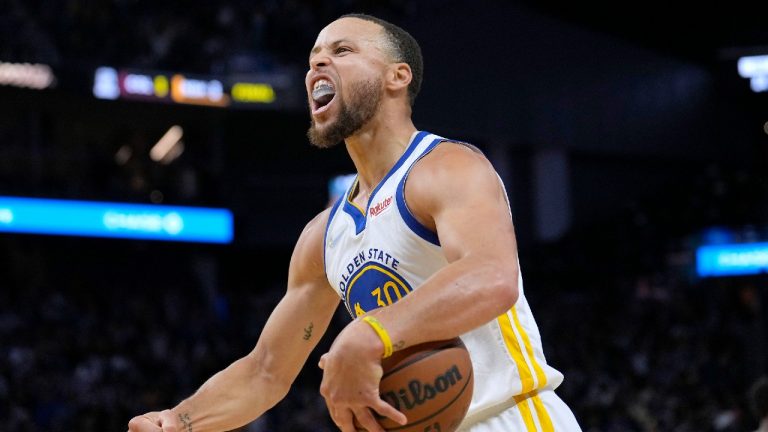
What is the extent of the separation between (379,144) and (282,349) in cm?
91

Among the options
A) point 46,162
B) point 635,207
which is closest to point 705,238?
point 635,207

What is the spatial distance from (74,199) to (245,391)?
13.1 m

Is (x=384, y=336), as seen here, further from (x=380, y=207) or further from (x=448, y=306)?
(x=380, y=207)

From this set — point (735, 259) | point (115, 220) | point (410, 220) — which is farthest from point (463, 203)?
point (735, 259)

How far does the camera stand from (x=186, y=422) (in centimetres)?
387

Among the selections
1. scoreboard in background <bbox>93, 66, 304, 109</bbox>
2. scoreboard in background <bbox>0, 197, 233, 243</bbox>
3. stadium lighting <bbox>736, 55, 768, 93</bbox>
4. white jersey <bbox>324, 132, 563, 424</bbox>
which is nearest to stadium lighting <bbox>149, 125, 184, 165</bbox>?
scoreboard in background <bbox>0, 197, 233, 243</bbox>

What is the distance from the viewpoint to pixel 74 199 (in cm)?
1647

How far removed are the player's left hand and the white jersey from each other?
0.57 meters

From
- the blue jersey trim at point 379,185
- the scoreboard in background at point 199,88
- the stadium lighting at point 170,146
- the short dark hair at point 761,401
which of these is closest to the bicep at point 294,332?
the blue jersey trim at point 379,185

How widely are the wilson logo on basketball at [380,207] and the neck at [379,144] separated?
0.18 m

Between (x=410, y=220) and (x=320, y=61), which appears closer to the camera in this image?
(x=410, y=220)

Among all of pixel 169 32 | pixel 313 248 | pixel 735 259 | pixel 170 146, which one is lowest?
pixel 313 248

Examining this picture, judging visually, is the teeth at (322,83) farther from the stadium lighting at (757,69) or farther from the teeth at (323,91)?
the stadium lighting at (757,69)

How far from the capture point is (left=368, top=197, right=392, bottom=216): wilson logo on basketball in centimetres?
345
